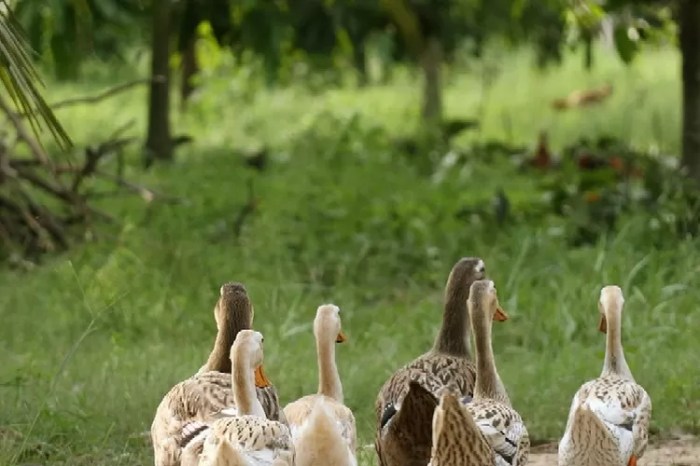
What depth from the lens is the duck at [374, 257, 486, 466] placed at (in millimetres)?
6297

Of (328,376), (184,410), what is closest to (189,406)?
(184,410)

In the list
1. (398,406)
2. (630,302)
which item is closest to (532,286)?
(630,302)

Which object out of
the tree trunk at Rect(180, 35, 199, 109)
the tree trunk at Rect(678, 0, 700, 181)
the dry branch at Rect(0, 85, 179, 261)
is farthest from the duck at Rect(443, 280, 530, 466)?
the tree trunk at Rect(180, 35, 199, 109)

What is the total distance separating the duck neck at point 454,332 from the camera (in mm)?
7527

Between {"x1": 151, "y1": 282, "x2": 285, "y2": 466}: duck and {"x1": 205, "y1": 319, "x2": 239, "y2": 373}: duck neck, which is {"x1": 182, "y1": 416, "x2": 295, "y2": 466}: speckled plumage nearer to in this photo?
{"x1": 151, "y1": 282, "x2": 285, "y2": 466}: duck

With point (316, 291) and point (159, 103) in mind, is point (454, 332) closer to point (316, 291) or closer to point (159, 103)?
point (316, 291)

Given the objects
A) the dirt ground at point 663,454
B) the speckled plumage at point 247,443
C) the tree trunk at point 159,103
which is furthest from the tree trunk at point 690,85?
the speckled plumage at point 247,443

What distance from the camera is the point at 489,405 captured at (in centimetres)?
629

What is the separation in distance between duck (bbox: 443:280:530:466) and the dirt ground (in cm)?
64

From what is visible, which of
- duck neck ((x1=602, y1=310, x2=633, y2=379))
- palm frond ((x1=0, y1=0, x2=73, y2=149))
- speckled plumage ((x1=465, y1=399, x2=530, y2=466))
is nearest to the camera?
palm frond ((x1=0, y1=0, x2=73, y2=149))

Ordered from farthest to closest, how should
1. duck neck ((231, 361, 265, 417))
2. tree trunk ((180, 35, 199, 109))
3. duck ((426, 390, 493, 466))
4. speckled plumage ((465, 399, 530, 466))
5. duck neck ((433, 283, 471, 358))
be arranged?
tree trunk ((180, 35, 199, 109))
duck neck ((433, 283, 471, 358))
speckled plumage ((465, 399, 530, 466))
duck neck ((231, 361, 265, 417))
duck ((426, 390, 493, 466))

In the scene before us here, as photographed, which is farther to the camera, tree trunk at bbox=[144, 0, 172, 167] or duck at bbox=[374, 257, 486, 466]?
tree trunk at bbox=[144, 0, 172, 167]

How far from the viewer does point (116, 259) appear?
9.88m

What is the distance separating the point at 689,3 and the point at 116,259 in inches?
174
